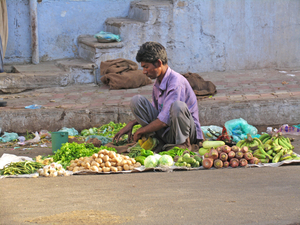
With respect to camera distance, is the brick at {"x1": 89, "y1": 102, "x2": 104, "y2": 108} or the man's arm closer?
the man's arm

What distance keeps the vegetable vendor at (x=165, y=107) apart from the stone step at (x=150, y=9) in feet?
13.1

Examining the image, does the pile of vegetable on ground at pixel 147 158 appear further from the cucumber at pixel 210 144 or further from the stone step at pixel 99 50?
the stone step at pixel 99 50

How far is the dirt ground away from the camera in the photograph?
2.71m

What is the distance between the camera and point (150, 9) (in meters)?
8.27

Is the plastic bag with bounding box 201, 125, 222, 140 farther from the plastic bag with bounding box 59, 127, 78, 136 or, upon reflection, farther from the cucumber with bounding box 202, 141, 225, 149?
the plastic bag with bounding box 59, 127, 78, 136

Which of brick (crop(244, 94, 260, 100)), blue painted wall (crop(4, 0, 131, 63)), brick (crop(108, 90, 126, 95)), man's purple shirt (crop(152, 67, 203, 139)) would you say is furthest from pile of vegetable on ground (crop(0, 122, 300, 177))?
blue painted wall (crop(4, 0, 131, 63))

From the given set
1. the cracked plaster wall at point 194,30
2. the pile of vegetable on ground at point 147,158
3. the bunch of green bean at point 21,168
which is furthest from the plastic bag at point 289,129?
the bunch of green bean at point 21,168

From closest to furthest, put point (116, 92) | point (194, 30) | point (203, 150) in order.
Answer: point (203, 150), point (116, 92), point (194, 30)

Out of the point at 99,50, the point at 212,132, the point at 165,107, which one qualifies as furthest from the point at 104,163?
the point at 99,50

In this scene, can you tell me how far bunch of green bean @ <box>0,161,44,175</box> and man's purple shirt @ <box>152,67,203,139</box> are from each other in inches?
60.2

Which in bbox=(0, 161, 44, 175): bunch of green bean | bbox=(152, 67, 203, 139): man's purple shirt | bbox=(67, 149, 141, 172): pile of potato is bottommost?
bbox=(0, 161, 44, 175): bunch of green bean

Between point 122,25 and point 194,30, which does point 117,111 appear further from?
point 194,30

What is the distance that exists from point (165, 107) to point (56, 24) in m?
5.18

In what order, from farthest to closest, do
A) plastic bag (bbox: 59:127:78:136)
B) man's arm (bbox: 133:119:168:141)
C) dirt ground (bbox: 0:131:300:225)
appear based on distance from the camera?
plastic bag (bbox: 59:127:78:136) < man's arm (bbox: 133:119:168:141) < dirt ground (bbox: 0:131:300:225)
